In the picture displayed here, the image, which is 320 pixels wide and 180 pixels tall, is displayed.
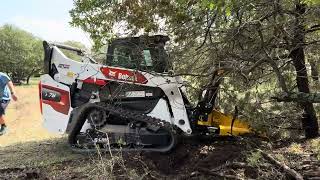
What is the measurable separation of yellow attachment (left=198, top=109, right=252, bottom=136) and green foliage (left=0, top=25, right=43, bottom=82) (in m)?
55.6

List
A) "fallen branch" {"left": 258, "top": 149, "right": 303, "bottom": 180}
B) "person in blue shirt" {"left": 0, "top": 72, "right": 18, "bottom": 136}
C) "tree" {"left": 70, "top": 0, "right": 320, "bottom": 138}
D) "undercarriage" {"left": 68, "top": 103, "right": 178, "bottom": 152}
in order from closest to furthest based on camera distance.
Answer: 1. "fallen branch" {"left": 258, "top": 149, "right": 303, "bottom": 180}
2. "tree" {"left": 70, "top": 0, "right": 320, "bottom": 138}
3. "undercarriage" {"left": 68, "top": 103, "right": 178, "bottom": 152}
4. "person in blue shirt" {"left": 0, "top": 72, "right": 18, "bottom": 136}

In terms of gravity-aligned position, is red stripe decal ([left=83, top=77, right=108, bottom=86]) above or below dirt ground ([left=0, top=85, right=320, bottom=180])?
above

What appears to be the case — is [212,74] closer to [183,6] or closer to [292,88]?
Answer: [183,6]

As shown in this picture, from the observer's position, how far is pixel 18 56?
6456 centimetres

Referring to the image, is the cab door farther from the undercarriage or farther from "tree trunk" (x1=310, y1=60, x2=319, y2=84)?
"tree trunk" (x1=310, y1=60, x2=319, y2=84)

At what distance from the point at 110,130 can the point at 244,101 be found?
2418 mm

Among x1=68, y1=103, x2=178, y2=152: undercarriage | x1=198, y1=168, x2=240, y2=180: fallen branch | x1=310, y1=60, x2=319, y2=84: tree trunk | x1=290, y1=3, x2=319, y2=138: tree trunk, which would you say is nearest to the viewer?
x1=198, y1=168, x2=240, y2=180: fallen branch

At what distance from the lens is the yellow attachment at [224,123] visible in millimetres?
8742

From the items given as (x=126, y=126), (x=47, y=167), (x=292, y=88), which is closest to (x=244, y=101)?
(x=292, y=88)

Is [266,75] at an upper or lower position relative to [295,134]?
upper

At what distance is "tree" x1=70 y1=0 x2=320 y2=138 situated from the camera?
6926mm

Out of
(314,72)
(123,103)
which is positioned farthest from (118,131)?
(314,72)

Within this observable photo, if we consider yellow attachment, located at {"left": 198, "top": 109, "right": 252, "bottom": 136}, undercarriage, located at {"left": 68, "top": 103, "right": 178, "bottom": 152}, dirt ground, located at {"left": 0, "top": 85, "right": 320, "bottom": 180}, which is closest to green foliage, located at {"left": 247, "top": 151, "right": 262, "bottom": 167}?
dirt ground, located at {"left": 0, "top": 85, "right": 320, "bottom": 180}

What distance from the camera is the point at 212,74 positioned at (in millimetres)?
7457
